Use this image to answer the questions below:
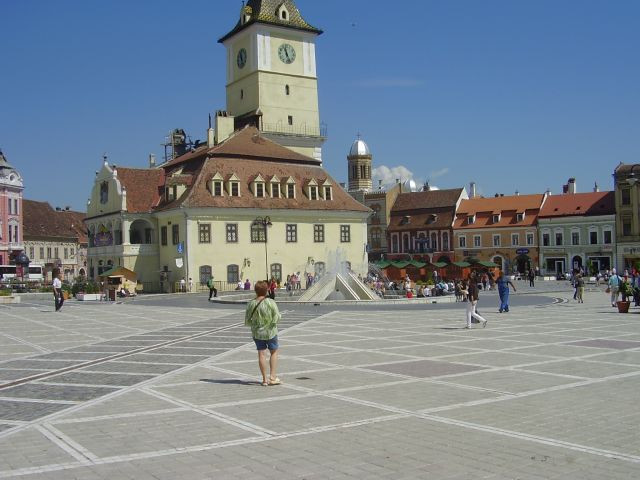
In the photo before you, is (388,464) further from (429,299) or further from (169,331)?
(429,299)

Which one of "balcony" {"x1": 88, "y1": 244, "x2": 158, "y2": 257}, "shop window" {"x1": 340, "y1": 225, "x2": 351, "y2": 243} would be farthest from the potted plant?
"balcony" {"x1": 88, "y1": 244, "x2": 158, "y2": 257}

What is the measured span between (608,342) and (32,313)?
2451 cm

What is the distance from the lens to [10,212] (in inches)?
3159

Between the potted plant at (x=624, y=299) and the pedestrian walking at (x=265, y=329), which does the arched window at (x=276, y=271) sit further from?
the pedestrian walking at (x=265, y=329)

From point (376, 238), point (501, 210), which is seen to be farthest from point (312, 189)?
point (376, 238)

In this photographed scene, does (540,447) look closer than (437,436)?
Yes

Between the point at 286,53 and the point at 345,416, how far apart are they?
64941mm

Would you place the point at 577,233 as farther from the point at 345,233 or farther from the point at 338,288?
the point at 338,288

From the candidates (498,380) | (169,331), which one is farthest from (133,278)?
(498,380)

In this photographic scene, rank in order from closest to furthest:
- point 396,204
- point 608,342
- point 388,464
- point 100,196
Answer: point 388,464 → point 608,342 → point 100,196 → point 396,204

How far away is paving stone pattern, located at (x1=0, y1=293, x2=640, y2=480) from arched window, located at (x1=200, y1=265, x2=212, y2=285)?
3706 centimetres

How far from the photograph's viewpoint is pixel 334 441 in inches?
328

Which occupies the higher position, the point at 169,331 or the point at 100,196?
the point at 100,196

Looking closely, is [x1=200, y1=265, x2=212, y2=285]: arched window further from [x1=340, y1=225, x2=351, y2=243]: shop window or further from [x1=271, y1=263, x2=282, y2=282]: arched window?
[x1=340, y1=225, x2=351, y2=243]: shop window
